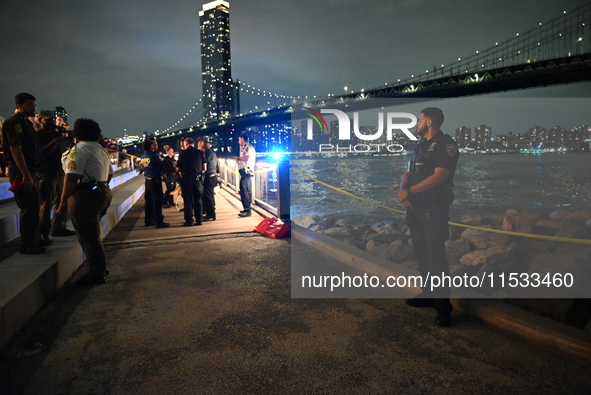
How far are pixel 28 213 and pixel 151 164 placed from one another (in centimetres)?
282

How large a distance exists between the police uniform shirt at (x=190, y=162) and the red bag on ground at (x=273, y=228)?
5.63 ft

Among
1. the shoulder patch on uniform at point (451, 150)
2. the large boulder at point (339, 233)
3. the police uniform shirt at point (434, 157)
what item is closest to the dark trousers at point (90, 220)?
the police uniform shirt at point (434, 157)

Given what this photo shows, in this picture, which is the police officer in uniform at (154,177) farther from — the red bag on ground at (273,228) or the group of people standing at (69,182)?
the group of people standing at (69,182)

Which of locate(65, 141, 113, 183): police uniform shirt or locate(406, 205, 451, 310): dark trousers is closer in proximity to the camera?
locate(406, 205, 451, 310): dark trousers

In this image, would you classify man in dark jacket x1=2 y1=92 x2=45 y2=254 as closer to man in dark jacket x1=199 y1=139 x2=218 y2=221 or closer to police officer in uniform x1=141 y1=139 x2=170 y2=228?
police officer in uniform x1=141 y1=139 x2=170 y2=228

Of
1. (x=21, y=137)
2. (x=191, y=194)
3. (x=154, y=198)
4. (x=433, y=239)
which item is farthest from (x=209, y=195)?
(x=433, y=239)

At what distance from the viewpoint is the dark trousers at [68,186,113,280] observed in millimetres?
3566

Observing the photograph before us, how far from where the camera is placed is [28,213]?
3912mm

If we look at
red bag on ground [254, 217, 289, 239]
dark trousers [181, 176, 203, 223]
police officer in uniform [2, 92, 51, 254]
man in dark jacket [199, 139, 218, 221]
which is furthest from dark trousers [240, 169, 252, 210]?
police officer in uniform [2, 92, 51, 254]

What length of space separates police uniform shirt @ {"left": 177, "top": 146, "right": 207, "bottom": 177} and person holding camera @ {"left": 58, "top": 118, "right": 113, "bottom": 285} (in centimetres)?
277

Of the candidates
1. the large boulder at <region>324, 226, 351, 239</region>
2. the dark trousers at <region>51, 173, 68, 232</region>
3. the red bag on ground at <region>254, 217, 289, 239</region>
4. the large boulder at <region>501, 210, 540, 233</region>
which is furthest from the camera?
the large boulder at <region>501, 210, 540, 233</region>

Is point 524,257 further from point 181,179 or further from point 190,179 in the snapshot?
point 181,179

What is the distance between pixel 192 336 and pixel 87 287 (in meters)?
1.74

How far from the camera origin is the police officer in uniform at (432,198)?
9.39 ft
